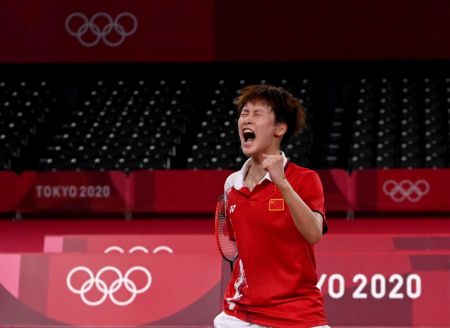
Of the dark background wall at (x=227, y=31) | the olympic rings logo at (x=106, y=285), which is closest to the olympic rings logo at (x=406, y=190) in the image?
the dark background wall at (x=227, y=31)

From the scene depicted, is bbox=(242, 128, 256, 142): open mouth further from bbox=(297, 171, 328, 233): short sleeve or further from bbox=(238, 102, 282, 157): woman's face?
bbox=(297, 171, 328, 233): short sleeve

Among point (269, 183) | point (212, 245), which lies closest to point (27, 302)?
point (212, 245)

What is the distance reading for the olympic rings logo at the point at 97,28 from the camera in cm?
1573

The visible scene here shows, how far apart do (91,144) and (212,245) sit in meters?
8.28

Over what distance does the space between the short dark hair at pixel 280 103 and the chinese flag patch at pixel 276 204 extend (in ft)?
0.74

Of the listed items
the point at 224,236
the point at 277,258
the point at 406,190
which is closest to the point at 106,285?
the point at 224,236

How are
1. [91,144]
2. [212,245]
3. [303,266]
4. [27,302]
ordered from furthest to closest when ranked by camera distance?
1. [91,144]
2. [212,245]
3. [27,302]
4. [303,266]

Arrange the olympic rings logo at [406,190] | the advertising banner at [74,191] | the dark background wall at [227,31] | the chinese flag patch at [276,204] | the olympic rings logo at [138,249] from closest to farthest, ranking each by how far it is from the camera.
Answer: the chinese flag patch at [276,204] < the olympic rings logo at [138,249] < the olympic rings logo at [406,190] < the advertising banner at [74,191] < the dark background wall at [227,31]

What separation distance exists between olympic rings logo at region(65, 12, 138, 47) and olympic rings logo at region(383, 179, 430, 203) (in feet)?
21.9

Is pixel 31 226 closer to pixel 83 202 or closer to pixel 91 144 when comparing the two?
pixel 83 202

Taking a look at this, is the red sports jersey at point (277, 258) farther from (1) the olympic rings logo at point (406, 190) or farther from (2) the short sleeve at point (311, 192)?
(1) the olympic rings logo at point (406, 190)

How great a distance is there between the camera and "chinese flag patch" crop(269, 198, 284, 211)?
2203mm

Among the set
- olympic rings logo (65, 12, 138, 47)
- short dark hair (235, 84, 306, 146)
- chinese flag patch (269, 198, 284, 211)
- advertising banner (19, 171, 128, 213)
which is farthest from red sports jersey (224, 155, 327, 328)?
olympic rings logo (65, 12, 138, 47)

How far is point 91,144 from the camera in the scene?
14000 mm
